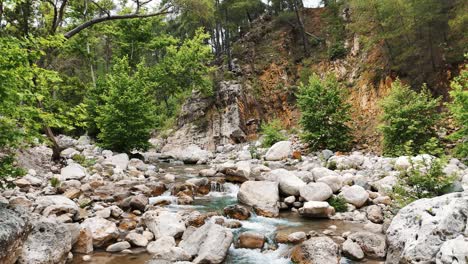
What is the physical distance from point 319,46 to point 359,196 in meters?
21.0

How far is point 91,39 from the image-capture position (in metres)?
17.3

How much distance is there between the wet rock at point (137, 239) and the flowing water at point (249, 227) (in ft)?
0.74

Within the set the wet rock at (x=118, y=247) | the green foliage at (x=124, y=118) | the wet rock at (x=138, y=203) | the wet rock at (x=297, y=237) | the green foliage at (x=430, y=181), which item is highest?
the green foliage at (x=124, y=118)

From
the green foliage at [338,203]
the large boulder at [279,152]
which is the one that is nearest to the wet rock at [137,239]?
the green foliage at [338,203]

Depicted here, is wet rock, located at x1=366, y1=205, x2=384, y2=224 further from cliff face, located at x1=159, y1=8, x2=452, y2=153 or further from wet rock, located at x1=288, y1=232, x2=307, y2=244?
cliff face, located at x1=159, y1=8, x2=452, y2=153

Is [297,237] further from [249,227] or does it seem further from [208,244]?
[208,244]

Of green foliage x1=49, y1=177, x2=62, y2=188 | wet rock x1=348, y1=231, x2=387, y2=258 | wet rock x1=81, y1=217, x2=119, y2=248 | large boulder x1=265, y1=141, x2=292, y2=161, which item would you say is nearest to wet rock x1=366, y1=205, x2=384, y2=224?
wet rock x1=348, y1=231, x2=387, y2=258

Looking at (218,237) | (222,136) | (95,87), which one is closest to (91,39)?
(95,87)

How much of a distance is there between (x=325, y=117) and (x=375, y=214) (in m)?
9.60

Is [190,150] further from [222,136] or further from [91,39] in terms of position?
[91,39]

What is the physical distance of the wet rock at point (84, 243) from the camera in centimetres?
574

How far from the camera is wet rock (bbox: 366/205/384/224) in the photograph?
295 inches

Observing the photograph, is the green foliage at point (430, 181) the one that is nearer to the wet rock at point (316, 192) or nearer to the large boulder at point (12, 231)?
the wet rock at point (316, 192)

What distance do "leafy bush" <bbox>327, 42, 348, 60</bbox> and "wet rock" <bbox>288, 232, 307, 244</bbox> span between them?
19.9 meters
